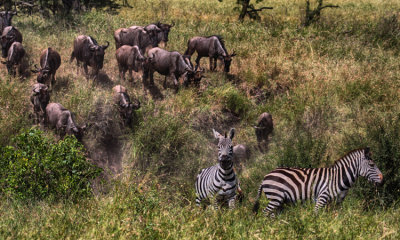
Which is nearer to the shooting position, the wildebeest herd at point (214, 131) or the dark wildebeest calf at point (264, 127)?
the wildebeest herd at point (214, 131)

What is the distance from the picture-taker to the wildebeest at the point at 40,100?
941 centimetres

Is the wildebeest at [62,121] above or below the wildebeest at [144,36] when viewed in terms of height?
below

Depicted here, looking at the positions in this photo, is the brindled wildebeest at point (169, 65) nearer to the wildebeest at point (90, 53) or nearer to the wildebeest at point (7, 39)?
the wildebeest at point (90, 53)

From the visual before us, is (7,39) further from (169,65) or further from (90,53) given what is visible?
(169,65)

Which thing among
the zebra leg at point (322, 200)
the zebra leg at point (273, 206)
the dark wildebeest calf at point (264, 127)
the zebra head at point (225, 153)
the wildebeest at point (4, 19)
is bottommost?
the dark wildebeest calf at point (264, 127)

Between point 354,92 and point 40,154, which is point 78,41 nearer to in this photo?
point 40,154

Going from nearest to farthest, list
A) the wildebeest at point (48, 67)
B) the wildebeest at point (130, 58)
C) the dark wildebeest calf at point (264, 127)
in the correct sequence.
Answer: the wildebeest at point (48, 67) < the dark wildebeest calf at point (264, 127) < the wildebeest at point (130, 58)

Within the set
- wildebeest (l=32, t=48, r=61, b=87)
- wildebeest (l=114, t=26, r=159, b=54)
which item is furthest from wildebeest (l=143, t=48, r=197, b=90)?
wildebeest (l=32, t=48, r=61, b=87)

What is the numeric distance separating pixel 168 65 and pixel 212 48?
1.91 meters

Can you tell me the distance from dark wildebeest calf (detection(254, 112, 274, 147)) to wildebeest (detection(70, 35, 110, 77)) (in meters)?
4.61

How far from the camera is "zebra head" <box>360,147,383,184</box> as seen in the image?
6.30m

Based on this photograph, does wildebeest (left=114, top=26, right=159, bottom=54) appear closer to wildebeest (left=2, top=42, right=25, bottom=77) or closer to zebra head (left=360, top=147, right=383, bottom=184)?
wildebeest (left=2, top=42, right=25, bottom=77)

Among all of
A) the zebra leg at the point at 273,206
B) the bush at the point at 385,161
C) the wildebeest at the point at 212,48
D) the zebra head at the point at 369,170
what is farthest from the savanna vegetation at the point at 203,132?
the wildebeest at the point at 212,48

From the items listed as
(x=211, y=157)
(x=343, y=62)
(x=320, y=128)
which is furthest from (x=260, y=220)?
(x=343, y=62)
